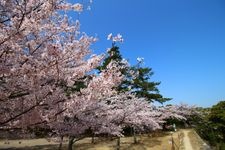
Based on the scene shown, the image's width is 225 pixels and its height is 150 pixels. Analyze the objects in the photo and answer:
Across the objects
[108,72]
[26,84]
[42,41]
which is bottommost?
[26,84]

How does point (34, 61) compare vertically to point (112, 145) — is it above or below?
above

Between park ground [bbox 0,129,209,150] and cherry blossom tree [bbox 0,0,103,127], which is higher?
cherry blossom tree [bbox 0,0,103,127]

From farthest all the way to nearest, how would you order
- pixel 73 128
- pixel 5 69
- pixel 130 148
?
pixel 130 148 < pixel 73 128 < pixel 5 69

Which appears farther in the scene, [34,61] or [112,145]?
[112,145]

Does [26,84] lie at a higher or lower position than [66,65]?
lower

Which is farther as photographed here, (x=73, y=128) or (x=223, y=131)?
(x=223, y=131)

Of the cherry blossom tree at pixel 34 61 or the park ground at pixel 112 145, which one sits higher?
the cherry blossom tree at pixel 34 61

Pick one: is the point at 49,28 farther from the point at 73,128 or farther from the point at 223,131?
the point at 223,131

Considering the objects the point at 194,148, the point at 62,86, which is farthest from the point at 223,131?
the point at 62,86

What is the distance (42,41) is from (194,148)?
18087 millimetres

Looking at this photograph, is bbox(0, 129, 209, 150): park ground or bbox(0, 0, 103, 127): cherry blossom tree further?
bbox(0, 129, 209, 150): park ground

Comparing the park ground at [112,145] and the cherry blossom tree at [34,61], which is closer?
the cherry blossom tree at [34,61]

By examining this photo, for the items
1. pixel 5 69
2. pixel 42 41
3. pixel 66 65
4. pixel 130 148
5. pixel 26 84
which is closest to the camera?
pixel 5 69

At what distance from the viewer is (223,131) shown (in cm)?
3450
